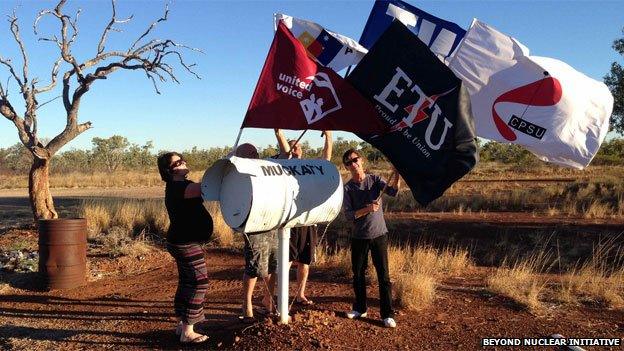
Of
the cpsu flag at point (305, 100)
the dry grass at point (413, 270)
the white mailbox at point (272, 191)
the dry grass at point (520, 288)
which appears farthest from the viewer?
the dry grass at point (413, 270)

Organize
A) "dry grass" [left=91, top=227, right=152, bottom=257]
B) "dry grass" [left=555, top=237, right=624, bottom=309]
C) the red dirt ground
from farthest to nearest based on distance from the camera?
"dry grass" [left=91, top=227, right=152, bottom=257] → "dry grass" [left=555, top=237, right=624, bottom=309] → the red dirt ground

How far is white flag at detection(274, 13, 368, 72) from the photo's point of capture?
7.17m

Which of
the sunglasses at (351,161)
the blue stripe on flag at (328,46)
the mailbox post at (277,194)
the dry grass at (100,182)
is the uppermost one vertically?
the blue stripe on flag at (328,46)

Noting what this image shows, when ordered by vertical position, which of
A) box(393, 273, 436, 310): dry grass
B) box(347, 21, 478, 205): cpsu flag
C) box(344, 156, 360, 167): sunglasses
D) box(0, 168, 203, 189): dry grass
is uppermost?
box(347, 21, 478, 205): cpsu flag

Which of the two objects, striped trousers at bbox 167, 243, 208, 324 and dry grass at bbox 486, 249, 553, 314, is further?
dry grass at bbox 486, 249, 553, 314

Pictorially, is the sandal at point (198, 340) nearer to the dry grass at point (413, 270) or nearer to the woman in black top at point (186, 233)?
the woman in black top at point (186, 233)

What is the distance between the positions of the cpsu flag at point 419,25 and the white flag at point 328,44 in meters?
0.43

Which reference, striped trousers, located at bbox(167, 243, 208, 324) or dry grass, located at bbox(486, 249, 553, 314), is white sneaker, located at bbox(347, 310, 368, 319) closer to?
striped trousers, located at bbox(167, 243, 208, 324)

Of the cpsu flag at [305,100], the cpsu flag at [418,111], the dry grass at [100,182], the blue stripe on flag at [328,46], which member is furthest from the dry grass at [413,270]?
the dry grass at [100,182]

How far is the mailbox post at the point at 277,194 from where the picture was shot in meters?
4.70

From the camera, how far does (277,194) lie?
479 cm

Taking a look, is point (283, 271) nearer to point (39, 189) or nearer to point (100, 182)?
point (39, 189)

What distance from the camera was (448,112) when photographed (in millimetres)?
5125

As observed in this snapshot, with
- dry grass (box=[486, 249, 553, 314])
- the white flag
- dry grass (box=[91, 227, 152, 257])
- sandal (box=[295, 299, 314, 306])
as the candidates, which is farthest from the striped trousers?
dry grass (box=[91, 227, 152, 257])
